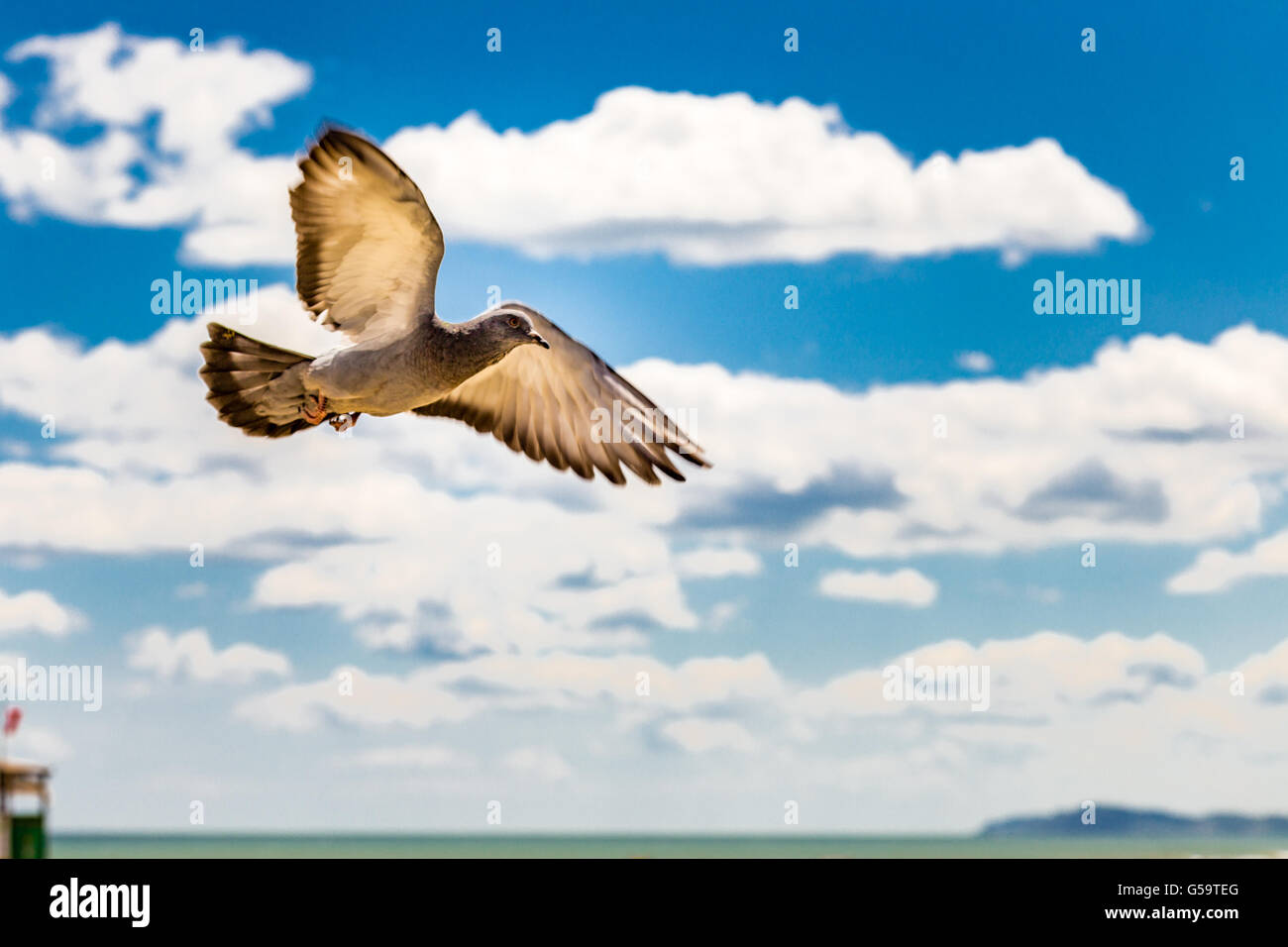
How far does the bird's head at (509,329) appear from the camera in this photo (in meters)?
10.9

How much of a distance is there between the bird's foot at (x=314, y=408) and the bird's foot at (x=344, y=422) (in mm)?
94

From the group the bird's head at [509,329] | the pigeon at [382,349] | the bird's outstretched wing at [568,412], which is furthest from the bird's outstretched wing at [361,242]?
the bird's outstretched wing at [568,412]

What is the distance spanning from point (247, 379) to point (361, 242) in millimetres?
1510

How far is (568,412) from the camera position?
12586mm

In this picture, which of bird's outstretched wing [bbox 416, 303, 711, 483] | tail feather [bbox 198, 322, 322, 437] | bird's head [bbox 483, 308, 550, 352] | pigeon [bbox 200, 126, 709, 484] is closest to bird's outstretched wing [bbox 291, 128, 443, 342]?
pigeon [bbox 200, 126, 709, 484]

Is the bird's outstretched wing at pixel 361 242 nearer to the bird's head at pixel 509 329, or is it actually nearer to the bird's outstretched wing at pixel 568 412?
the bird's head at pixel 509 329

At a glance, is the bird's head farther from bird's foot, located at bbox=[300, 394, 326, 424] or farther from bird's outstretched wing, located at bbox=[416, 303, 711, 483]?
bird's foot, located at bbox=[300, 394, 326, 424]

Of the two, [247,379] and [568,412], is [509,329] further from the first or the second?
[247,379]

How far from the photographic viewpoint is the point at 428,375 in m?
10.9

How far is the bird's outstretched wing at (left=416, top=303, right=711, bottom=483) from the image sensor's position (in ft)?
38.7
